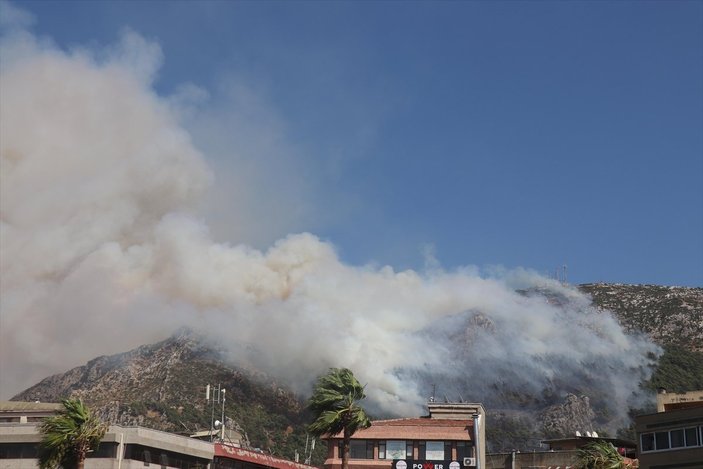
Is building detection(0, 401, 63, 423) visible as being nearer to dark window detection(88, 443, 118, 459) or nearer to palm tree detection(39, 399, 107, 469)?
dark window detection(88, 443, 118, 459)

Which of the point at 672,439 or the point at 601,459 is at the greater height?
the point at 672,439

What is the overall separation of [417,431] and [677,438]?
1820 inches

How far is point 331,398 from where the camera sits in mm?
Answer: 93562

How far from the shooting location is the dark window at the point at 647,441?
8431 cm

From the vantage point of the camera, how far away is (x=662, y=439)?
8344 cm

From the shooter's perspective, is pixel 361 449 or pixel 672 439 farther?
pixel 361 449

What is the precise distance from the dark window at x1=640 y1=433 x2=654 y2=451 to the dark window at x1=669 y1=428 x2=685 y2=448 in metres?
2.17

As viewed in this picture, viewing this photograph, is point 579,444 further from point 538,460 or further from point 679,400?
point 679,400

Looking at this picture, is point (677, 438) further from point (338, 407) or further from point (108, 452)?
point (108, 452)

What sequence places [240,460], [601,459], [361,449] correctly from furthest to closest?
[361,449]
[240,460]
[601,459]

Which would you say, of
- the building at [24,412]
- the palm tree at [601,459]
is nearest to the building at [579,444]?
the palm tree at [601,459]

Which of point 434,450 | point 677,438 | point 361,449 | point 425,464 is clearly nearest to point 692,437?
point 677,438

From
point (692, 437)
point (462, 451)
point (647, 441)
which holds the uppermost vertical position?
point (462, 451)

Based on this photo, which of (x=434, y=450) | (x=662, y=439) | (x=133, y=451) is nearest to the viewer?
(x=662, y=439)
